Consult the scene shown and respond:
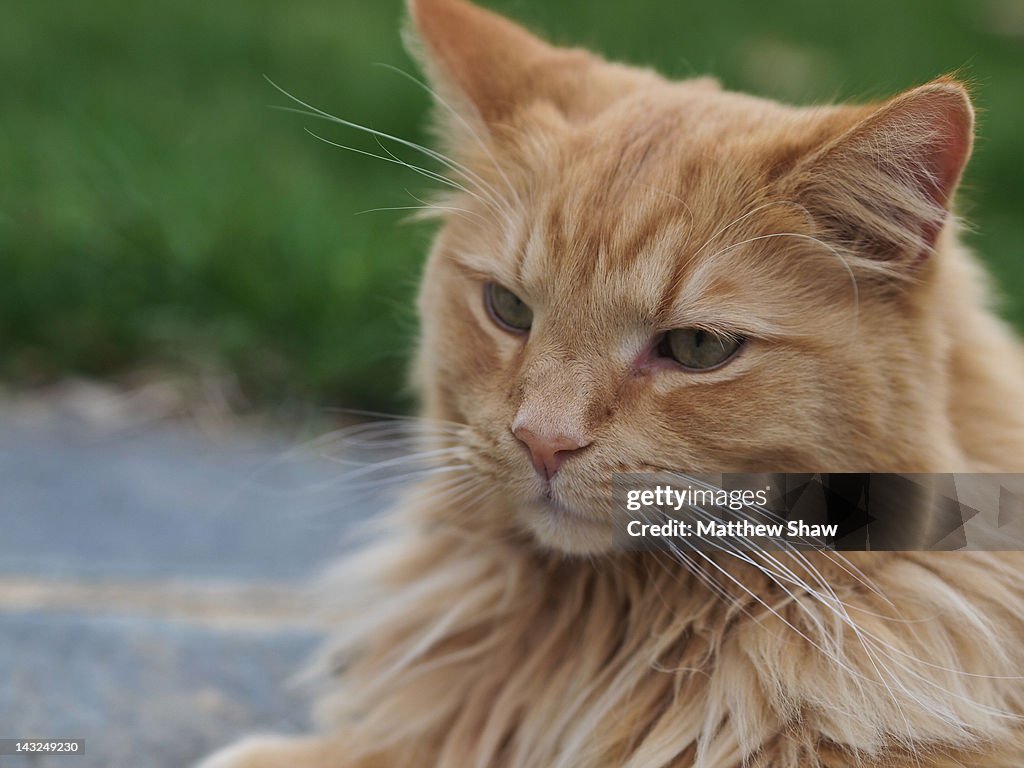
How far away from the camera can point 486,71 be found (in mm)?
1749

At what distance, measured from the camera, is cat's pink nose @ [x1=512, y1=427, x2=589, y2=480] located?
4.44 ft

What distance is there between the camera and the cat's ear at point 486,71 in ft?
5.65

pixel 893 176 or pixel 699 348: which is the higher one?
pixel 893 176

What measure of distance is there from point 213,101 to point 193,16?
77 cm

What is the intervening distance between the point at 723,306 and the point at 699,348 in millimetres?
61

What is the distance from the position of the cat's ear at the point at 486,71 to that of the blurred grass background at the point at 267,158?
0.81 feet

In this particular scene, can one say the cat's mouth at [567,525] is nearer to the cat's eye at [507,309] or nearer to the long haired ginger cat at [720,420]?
the long haired ginger cat at [720,420]

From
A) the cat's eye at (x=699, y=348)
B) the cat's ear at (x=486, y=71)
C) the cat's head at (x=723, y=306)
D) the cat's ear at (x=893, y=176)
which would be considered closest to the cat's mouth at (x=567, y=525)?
the cat's head at (x=723, y=306)

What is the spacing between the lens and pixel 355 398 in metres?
3.00

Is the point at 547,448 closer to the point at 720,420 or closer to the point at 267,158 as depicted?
the point at 720,420

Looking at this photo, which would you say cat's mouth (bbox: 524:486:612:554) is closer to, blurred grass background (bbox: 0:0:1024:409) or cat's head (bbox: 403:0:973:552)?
cat's head (bbox: 403:0:973:552)

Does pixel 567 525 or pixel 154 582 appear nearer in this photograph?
pixel 567 525

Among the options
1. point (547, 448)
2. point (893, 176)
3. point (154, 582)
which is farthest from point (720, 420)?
point (154, 582)

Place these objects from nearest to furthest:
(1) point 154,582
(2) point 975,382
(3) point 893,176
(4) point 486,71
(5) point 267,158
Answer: (3) point 893,176 → (2) point 975,382 → (4) point 486,71 → (1) point 154,582 → (5) point 267,158
